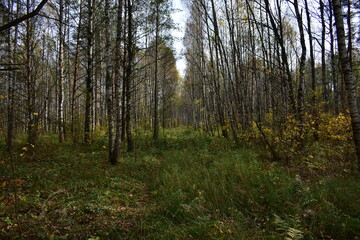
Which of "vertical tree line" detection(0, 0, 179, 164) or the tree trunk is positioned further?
"vertical tree line" detection(0, 0, 179, 164)

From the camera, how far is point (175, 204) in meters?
3.70

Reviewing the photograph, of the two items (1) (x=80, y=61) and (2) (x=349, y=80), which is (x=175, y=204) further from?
(1) (x=80, y=61)

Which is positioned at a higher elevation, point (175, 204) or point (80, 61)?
point (80, 61)

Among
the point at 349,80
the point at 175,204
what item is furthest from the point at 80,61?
the point at 349,80

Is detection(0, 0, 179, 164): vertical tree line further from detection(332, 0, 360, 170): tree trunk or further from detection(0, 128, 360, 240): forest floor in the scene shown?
detection(332, 0, 360, 170): tree trunk

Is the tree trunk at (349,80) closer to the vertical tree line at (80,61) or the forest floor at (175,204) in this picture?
the forest floor at (175,204)

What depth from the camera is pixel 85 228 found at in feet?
9.96

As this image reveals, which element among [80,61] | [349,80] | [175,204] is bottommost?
[175,204]

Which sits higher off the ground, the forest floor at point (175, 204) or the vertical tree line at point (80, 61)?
the vertical tree line at point (80, 61)

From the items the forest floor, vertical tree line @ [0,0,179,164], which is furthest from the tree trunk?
vertical tree line @ [0,0,179,164]

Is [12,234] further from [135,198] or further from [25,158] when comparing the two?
[25,158]

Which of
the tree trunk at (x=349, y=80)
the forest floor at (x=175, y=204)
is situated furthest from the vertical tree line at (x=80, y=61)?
the tree trunk at (x=349, y=80)

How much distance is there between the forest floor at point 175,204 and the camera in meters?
2.71

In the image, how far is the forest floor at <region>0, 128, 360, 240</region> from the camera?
106 inches
